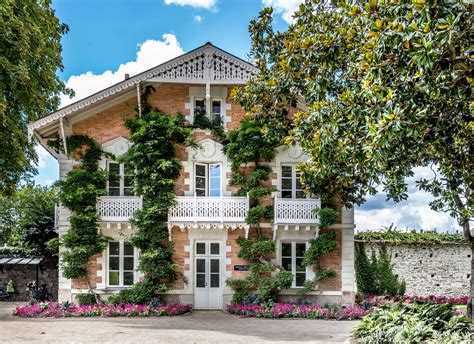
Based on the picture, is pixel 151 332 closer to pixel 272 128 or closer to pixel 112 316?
pixel 112 316

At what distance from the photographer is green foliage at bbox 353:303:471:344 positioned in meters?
8.68

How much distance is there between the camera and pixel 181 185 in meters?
18.5

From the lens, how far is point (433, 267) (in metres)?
23.2

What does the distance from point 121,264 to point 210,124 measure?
6.20 meters

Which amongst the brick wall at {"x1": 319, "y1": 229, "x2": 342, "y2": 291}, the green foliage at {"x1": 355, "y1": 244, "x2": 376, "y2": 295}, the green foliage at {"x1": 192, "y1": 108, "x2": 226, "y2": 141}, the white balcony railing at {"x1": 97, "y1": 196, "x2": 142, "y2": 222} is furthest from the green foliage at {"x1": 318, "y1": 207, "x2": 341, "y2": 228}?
the white balcony railing at {"x1": 97, "y1": 196, "x2": 142, "y2": 222}

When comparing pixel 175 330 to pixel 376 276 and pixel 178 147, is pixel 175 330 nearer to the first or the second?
pixel 178 147

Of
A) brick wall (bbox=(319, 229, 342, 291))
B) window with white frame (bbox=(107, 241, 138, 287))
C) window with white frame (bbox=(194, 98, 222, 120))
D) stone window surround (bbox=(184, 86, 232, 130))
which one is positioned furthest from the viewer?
window with white frame (bbox=(194, 98, 222, 120))

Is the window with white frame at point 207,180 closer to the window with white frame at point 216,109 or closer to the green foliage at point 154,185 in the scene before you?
the green foliage at point 154,185

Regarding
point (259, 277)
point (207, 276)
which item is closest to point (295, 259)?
point (259, 277)

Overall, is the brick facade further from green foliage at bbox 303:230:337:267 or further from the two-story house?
green foliage at bbox 303:230:337:267

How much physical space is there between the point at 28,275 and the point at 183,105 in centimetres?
1168

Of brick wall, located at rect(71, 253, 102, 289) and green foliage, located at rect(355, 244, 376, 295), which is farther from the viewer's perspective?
green foliage, located at rect(355, 244, 376, 295)

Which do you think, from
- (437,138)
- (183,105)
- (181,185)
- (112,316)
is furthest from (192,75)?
(437,138)

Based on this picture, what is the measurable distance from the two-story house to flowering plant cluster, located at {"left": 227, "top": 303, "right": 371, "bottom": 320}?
1.29m
